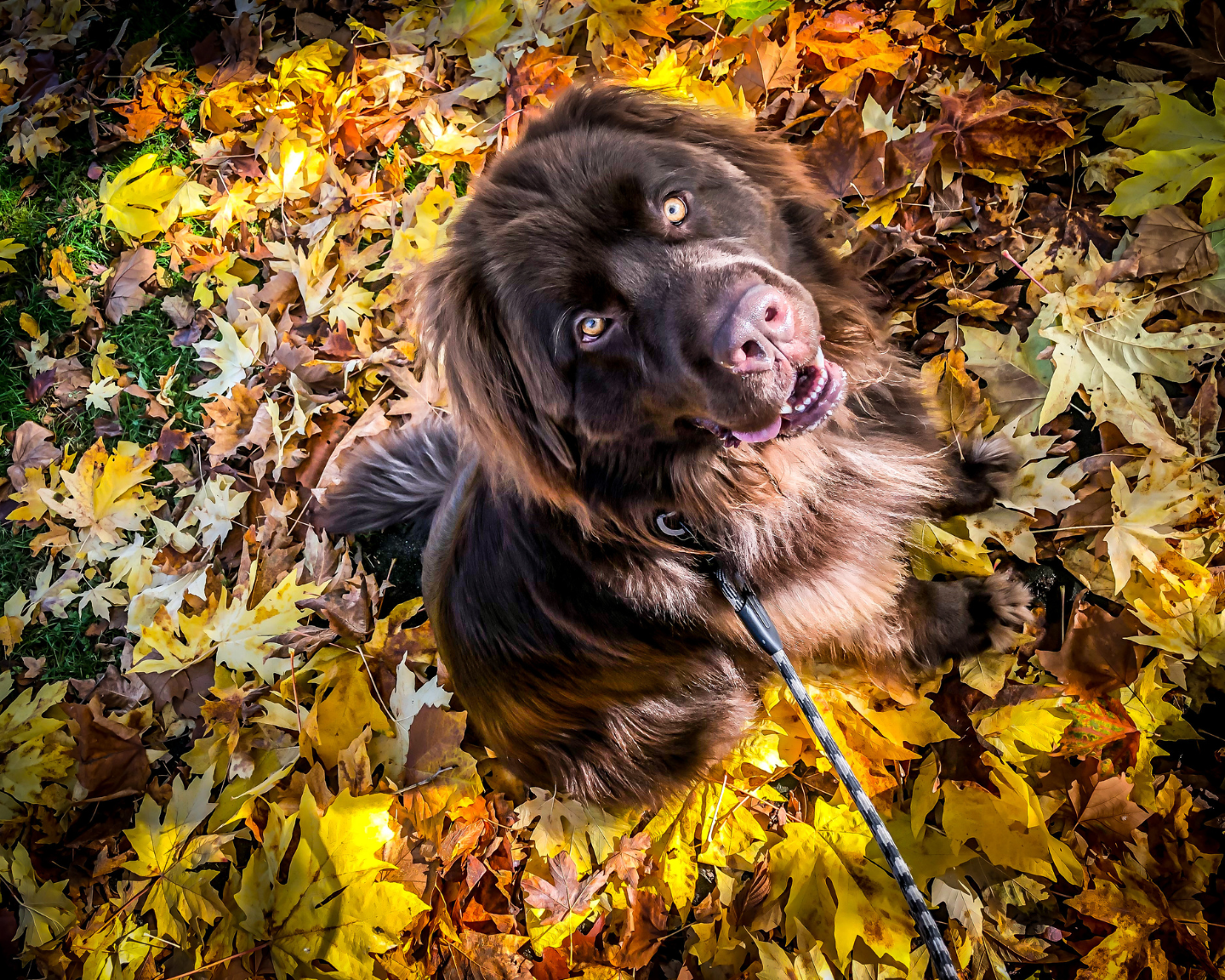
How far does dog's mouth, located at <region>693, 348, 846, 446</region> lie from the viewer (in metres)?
1.95

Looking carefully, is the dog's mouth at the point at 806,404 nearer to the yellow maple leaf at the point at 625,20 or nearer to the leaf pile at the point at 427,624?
the leaf pile at the point at 427,624

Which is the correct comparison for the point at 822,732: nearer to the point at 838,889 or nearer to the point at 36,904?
the point at 838,889

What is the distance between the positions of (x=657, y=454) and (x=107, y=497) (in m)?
2.86

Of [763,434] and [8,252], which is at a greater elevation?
[763,434]

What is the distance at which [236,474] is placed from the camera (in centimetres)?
350

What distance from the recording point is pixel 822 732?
190cm

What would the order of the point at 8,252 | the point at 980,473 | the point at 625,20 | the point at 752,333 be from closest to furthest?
the point at 752,333 < the point at 980,473 < the point at 625,20 < the point at 8,252

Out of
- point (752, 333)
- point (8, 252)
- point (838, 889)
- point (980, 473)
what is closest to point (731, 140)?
point (752, 333)

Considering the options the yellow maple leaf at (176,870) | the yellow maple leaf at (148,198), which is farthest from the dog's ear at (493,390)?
the yellow maple leaf at (148,198)

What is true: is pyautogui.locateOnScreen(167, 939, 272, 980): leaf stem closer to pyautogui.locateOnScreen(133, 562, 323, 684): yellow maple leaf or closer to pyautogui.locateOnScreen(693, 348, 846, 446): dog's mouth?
pyautogui.locateOnScreen(133, 562, 323, 684): yellow maple leaf

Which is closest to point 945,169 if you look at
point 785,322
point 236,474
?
point 785,322

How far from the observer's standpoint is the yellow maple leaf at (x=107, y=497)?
353 cm

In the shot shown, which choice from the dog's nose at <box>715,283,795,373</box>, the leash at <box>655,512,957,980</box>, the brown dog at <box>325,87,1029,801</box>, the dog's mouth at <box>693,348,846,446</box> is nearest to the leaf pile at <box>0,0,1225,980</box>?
the brown dog at <box>325,87,1029,801</box>

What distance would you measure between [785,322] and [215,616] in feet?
8.35
